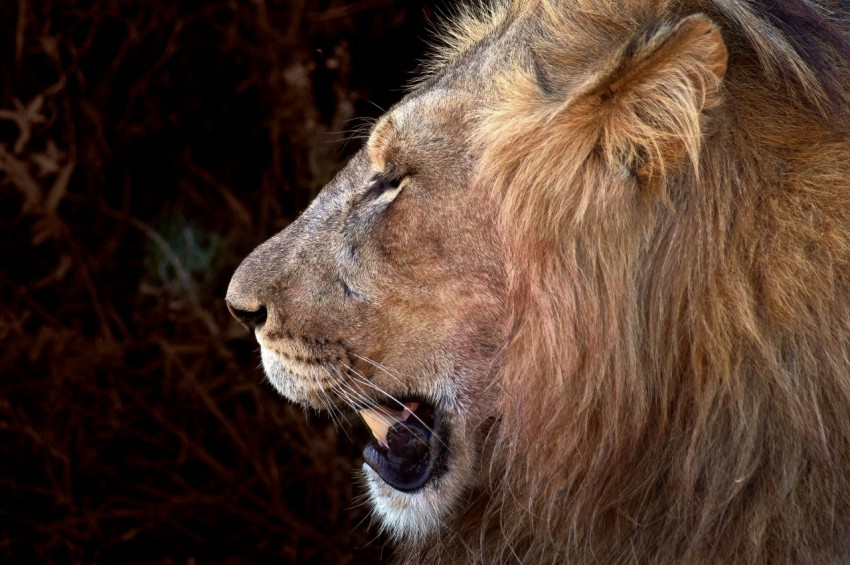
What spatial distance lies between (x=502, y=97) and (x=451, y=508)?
725 millimetres

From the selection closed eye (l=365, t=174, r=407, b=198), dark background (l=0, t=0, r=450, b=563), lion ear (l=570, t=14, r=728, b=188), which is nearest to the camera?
lion ear (l=570, t=14, r=728, b=188)

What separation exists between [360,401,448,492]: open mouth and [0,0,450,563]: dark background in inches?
65.9

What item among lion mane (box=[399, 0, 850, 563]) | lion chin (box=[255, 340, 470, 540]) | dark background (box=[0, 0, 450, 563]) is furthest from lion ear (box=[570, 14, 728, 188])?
dark background (box=[0, 0, 450, 563])

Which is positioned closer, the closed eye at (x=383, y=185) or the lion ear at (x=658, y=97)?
the lion ear at (x=658, y=97)

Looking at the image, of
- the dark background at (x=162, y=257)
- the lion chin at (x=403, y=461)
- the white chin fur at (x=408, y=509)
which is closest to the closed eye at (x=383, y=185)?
the lion chin at (x=403, y=461)

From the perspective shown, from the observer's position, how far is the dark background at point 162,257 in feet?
12.1

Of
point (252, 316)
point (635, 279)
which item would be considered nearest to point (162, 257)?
point (252, 316)

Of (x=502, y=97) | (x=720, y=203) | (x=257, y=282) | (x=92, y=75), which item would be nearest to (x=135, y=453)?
(x=92, y=75)

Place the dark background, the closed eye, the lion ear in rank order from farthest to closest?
1. the dark background
2. the closed eye
3. the lion ear

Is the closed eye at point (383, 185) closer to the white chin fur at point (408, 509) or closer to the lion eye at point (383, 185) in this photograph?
the lion eye at point (383, 185)

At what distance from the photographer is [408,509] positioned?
2.05 m

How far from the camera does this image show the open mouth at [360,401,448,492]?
6.58 feet

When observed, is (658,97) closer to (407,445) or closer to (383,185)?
(383,185)

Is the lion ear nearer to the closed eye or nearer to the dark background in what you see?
the closed eye
